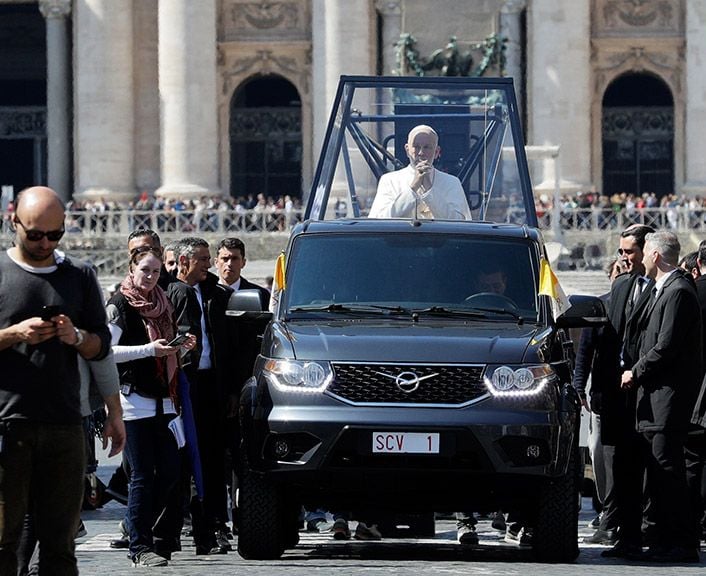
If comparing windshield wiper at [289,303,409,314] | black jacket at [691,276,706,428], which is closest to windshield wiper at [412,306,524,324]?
windshield wiper at [289,303,409,314]

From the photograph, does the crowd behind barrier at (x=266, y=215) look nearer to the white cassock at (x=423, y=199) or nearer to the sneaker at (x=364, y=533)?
the white cassock at (x=423, y=199)

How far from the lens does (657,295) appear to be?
1277cm

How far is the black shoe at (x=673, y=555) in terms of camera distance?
1249 centimetres

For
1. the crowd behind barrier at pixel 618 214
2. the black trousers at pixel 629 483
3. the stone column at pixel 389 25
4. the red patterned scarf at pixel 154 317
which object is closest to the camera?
the red patterned scarf at pixel 154 317

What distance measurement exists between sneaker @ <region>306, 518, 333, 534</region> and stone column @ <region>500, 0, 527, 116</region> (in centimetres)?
3451

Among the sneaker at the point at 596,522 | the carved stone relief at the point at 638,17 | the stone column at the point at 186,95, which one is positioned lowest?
the sneaker at the point at 596,522

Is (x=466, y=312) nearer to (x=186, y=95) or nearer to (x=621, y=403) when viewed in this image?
(x=621, y=403)

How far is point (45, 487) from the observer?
8.84 meters

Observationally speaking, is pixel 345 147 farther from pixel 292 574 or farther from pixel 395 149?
pixel 292 574

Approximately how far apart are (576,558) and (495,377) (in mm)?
1184

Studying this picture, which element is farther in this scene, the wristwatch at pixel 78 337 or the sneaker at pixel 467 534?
the sneaker at pixel 467 534

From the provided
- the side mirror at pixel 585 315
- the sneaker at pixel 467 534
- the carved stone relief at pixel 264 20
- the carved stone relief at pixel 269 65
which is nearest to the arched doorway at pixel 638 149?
the carved stone relief at pixel 269 65

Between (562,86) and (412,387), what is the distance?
3852 centimetres

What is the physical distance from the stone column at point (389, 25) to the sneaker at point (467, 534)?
37.0 meters
